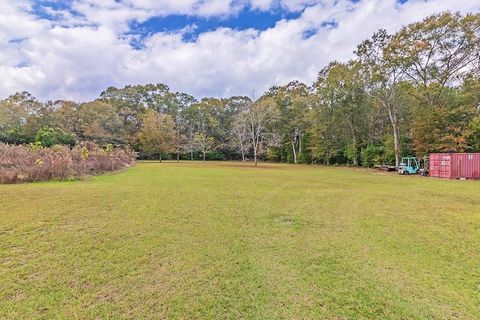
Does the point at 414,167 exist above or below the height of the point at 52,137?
below

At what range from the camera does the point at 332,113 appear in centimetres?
3234

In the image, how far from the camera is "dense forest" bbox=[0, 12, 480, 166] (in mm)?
19453

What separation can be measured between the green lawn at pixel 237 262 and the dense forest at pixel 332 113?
58.4 feet

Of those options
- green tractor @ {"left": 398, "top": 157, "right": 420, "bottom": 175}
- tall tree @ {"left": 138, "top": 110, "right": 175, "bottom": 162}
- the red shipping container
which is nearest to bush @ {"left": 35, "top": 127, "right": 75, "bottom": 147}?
tall tree @ {"left": 138, "top": 110, "right": 175, "bottom": 162}

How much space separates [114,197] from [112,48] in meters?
14.7

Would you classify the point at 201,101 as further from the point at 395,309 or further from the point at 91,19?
the point at 395,309

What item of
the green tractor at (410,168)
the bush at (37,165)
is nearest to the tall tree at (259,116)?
the green tractor at (410,168)

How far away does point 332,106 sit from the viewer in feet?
106

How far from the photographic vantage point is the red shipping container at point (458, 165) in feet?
50.2

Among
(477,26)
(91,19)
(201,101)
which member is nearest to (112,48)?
(91,19)

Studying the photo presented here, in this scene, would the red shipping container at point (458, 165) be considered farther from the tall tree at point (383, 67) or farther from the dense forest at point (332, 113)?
the tall tree at point (383, 67)

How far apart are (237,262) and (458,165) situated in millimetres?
17641

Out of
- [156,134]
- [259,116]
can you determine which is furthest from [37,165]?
[156,134]

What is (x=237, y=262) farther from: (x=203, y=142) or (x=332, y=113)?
(x=203, y=142)
